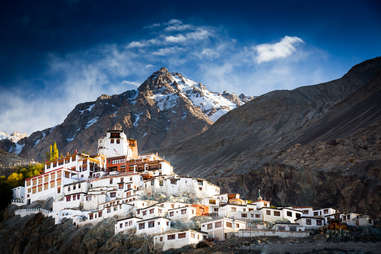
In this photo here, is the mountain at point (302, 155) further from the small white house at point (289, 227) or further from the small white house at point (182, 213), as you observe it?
the small white house at point (182, 213)

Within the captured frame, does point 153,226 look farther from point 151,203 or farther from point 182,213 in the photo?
point 151,203

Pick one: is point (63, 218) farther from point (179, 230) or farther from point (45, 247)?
point (179, 230)

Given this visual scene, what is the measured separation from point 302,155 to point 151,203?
59.6 m

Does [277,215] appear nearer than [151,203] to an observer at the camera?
Yes

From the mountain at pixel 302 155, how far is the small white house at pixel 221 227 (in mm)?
36279

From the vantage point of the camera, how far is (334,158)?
112438mm

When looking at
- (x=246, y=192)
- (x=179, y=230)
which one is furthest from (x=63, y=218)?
(x=246, y=192)

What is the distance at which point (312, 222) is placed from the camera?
62.8 metres

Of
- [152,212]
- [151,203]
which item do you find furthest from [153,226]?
[151,203]

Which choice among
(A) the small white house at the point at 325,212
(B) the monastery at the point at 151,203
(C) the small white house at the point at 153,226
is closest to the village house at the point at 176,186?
(B) the monastery at the point at 151,203

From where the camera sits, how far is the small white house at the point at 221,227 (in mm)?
60062

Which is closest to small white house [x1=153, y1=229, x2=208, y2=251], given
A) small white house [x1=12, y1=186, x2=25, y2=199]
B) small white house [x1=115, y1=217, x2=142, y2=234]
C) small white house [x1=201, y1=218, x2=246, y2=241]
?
small white house [x1=201, y1=218, x2=246, y2=241]

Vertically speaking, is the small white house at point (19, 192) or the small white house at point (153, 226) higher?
the small white house at point (19, 192)

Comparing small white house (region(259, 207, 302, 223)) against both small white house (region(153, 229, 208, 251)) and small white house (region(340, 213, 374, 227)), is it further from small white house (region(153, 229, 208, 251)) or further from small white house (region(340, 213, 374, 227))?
small white house (region(153, 229, 208, 251))
